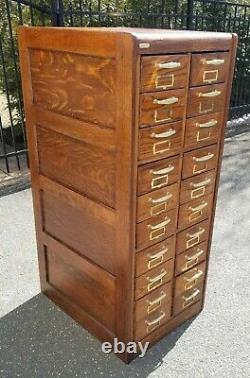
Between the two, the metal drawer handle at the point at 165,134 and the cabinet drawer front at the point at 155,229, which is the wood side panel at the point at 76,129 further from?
the cabinet drawer front at the point at 155,229

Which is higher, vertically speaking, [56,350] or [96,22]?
[96,22]

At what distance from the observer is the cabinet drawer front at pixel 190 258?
196 cm

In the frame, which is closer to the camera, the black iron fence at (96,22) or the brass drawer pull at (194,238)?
the brass drawer pull at (194,238)

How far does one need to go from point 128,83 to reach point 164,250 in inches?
33.0

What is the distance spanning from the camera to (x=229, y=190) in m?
3.93

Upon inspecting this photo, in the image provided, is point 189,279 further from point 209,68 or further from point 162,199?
point 209,68

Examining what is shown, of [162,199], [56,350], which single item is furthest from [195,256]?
[56,350]

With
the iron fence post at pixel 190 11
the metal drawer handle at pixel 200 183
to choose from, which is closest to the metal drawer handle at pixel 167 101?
the metal drawer handle at pixel 200 183

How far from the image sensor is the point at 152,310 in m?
1.93

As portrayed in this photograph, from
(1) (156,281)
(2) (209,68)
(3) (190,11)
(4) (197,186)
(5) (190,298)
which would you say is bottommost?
(5) (190,298)

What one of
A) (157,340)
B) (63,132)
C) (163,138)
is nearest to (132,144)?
(163,138)

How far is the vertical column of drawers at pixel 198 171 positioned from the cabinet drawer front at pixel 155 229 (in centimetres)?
7

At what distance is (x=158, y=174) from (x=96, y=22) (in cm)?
372

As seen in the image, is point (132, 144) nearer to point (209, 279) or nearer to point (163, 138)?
point (163, 138)
